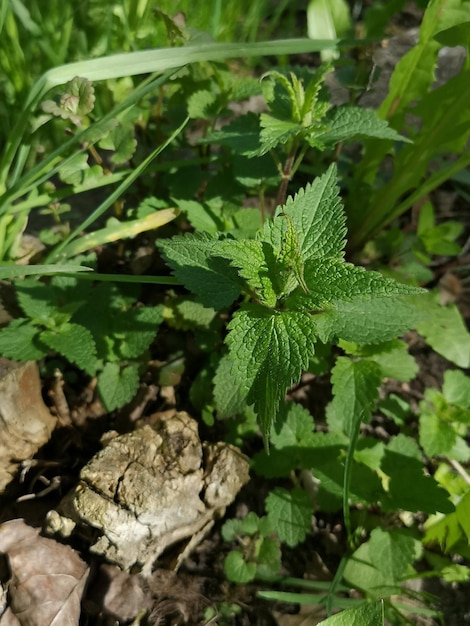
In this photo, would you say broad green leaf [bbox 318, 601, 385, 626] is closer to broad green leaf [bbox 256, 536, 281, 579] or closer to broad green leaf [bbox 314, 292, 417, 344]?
broad green leaf [bbox 256, 536, 281, 579]

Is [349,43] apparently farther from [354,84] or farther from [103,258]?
[103,258]

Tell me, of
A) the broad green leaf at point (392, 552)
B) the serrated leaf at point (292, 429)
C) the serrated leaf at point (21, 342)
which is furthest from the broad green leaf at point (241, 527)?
the serrated leaf at point (21, 342)

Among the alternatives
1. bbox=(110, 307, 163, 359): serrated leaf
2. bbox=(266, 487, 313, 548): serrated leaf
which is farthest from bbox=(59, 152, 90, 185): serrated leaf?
bbox=(266, 487, 313, 548): serrated leaf

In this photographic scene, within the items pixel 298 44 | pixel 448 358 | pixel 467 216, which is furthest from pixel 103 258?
pixel 467 216

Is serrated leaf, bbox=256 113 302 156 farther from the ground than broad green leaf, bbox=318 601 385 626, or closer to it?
farther from the ground

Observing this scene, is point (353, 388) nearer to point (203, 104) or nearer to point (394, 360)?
point (394, 360)

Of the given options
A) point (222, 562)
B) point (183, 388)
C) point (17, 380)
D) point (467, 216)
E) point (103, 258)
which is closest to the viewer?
point (17, 380)

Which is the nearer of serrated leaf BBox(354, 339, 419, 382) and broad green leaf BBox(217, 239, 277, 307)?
broad green leaf BBox(217, 239, 277, 307)
